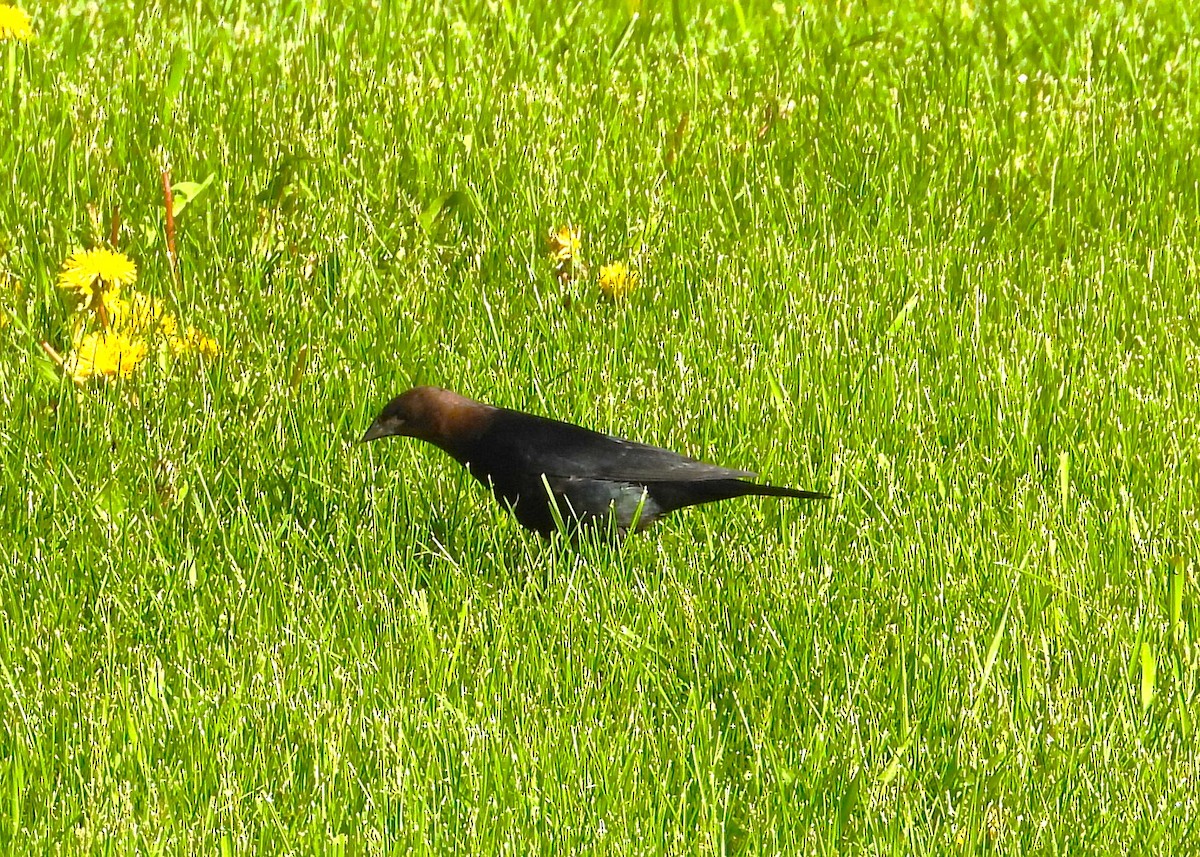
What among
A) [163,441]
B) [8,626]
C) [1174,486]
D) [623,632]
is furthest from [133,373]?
[1174,486]

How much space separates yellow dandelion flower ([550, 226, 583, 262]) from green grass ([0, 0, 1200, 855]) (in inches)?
3.9

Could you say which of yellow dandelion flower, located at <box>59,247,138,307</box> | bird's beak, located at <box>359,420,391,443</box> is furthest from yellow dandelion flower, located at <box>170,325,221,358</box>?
bird's beak, located at <box>359,420,391,443</box>

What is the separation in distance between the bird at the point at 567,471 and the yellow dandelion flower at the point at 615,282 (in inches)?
39.2

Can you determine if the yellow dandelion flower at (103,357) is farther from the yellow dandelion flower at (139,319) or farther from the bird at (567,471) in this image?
the bird at (567,471)

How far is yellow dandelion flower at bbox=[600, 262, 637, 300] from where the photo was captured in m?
4.82

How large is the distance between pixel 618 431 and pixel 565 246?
0.80m

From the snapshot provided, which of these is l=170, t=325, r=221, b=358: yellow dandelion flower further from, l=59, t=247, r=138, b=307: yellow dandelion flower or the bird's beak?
the bird's beak

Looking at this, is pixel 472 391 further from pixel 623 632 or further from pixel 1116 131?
pixel 1116 131

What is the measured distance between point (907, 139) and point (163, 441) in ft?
8.93

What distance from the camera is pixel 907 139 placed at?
5621 millimetres

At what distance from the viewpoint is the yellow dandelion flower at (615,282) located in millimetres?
4816

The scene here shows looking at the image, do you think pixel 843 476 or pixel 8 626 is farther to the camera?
pixel 843 476

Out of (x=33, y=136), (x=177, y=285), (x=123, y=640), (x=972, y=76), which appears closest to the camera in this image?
(x=123, y=640)

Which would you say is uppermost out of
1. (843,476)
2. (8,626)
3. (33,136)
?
(33,136)
